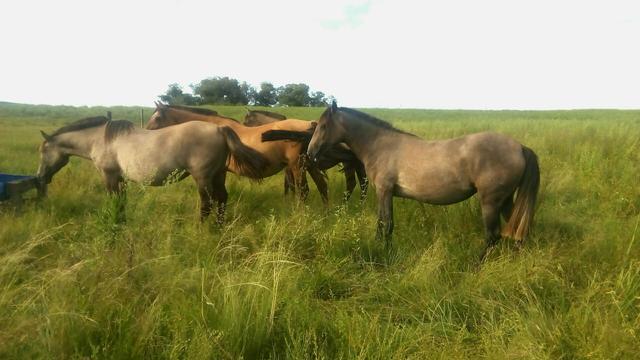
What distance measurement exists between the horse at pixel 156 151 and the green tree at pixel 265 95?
4547cm

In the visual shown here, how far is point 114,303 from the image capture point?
2.54 m

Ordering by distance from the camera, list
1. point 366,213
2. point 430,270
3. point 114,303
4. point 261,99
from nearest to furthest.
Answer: point 114,303, point 430,270, point 366,213, point 261,99

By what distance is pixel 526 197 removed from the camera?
409 cm

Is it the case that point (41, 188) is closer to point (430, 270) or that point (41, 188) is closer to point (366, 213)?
point (366, 213)

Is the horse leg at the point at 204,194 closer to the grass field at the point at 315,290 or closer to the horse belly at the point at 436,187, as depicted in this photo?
the grass field at the point at 315,290

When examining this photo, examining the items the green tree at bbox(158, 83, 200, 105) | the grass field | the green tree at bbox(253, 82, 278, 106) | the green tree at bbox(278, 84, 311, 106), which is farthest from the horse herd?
→ the green tree at bbox(278, 84, 311, 106)

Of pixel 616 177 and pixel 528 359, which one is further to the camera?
pixel 616 177

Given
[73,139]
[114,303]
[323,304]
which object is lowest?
[323,304]

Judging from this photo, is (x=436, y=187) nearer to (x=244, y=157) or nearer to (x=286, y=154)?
(x=244, y=157)

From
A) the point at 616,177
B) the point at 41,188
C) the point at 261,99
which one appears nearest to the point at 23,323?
the point at 41,188

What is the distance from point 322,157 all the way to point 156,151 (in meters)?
2.12

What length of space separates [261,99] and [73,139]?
45.7 meters

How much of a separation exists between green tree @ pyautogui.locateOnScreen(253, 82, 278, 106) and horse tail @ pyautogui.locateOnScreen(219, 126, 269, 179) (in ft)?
149

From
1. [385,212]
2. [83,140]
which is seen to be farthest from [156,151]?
[385,212]
